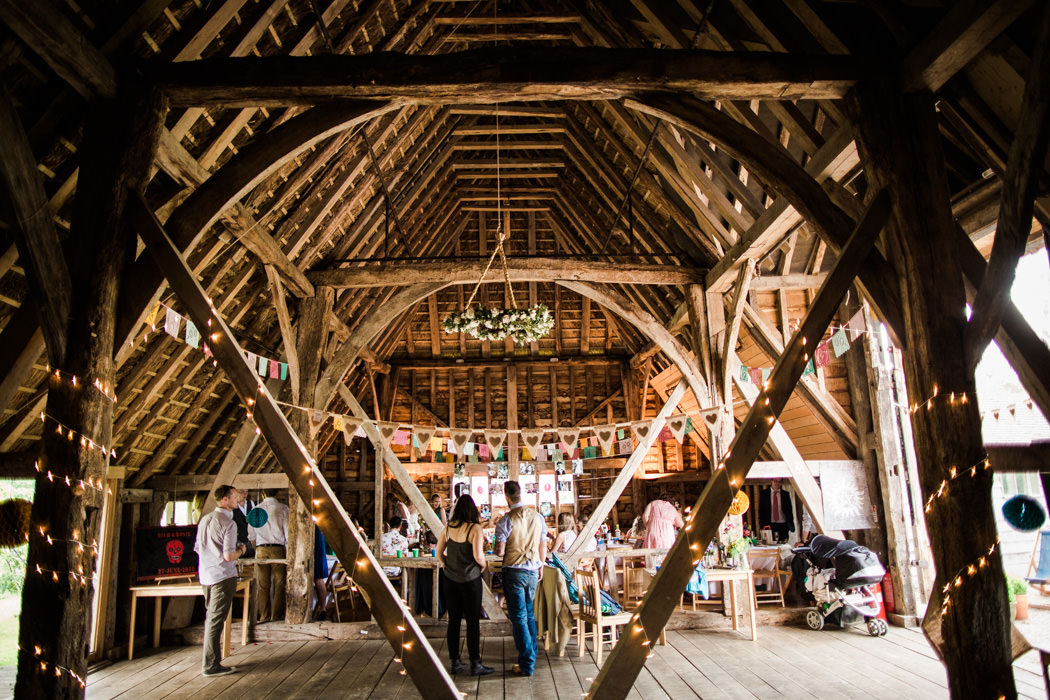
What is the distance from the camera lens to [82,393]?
3.49 meters

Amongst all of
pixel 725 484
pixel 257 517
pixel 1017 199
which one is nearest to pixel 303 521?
pixel 257 517

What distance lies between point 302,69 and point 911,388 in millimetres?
3929

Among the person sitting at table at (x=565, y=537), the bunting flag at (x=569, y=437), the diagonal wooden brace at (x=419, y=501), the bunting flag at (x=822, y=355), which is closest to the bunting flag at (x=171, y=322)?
the diagonal wooden brace at (x=419, y=501)

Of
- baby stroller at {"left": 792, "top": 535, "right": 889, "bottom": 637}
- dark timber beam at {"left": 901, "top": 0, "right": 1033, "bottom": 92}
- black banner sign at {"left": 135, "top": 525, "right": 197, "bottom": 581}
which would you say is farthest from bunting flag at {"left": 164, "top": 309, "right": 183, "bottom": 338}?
baby stroller at {"left": 792, "top": 535, "right": 889, "bottom": 637}

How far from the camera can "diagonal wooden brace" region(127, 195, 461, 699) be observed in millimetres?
3109

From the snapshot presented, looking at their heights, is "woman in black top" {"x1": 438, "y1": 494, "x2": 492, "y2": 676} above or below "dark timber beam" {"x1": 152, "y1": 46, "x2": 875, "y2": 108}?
below

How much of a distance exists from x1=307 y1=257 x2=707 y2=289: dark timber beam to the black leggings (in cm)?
358

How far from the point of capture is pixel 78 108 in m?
4.12

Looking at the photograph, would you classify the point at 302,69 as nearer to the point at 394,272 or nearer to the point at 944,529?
the point at 394,272

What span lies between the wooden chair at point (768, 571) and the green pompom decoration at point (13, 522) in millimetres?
6979

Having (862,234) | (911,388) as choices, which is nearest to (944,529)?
(911,388)

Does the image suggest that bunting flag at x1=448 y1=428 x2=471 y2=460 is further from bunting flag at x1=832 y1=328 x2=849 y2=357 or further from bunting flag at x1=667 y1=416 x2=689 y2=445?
bunting flag at x1=832 y1=328 x2=849 y2=357

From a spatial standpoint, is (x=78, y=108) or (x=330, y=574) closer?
(x=78, y=108)

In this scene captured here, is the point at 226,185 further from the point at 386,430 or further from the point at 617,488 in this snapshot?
the point at 617,488
